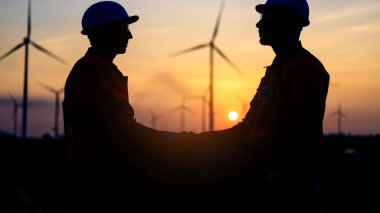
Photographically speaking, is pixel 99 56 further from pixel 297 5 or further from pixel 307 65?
pixel 307 65

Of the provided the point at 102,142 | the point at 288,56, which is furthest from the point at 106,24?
the point at 288,56

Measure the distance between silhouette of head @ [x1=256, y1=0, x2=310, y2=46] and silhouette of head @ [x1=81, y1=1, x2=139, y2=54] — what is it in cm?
169

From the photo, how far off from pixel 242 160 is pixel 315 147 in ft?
3.31

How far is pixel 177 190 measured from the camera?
6.96m

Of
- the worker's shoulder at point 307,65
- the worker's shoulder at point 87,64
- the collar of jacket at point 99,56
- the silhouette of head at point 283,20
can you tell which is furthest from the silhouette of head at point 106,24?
the worker's shoulder at point 307,65

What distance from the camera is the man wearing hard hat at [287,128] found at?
5.92 metres

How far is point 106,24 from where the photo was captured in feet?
24.6

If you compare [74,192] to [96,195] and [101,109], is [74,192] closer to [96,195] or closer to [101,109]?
[96,195]

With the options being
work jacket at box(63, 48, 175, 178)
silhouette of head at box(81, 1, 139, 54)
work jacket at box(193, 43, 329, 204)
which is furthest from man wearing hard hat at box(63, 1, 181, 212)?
work jacket at box(193, 43, 329, 204)

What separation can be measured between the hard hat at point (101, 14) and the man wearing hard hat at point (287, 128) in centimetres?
192

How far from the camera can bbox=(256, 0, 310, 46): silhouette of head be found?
682cm

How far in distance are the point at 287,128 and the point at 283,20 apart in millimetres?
1449

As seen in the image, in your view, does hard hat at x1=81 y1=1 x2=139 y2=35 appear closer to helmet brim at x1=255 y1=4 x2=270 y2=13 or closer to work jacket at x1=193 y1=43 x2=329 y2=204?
helmet brim at x1=255 y1=4 x2=270 y2=13

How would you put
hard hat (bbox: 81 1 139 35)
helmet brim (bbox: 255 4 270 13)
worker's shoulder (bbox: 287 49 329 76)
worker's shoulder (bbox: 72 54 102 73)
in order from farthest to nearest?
hard hat (bbox: 81 1 139 35), helmet brim (bbox: 255 4 270 13), worker's shoulder (bbox: 72 54 102 73), worker's shoulder (bbox: 287 49 329 76)
